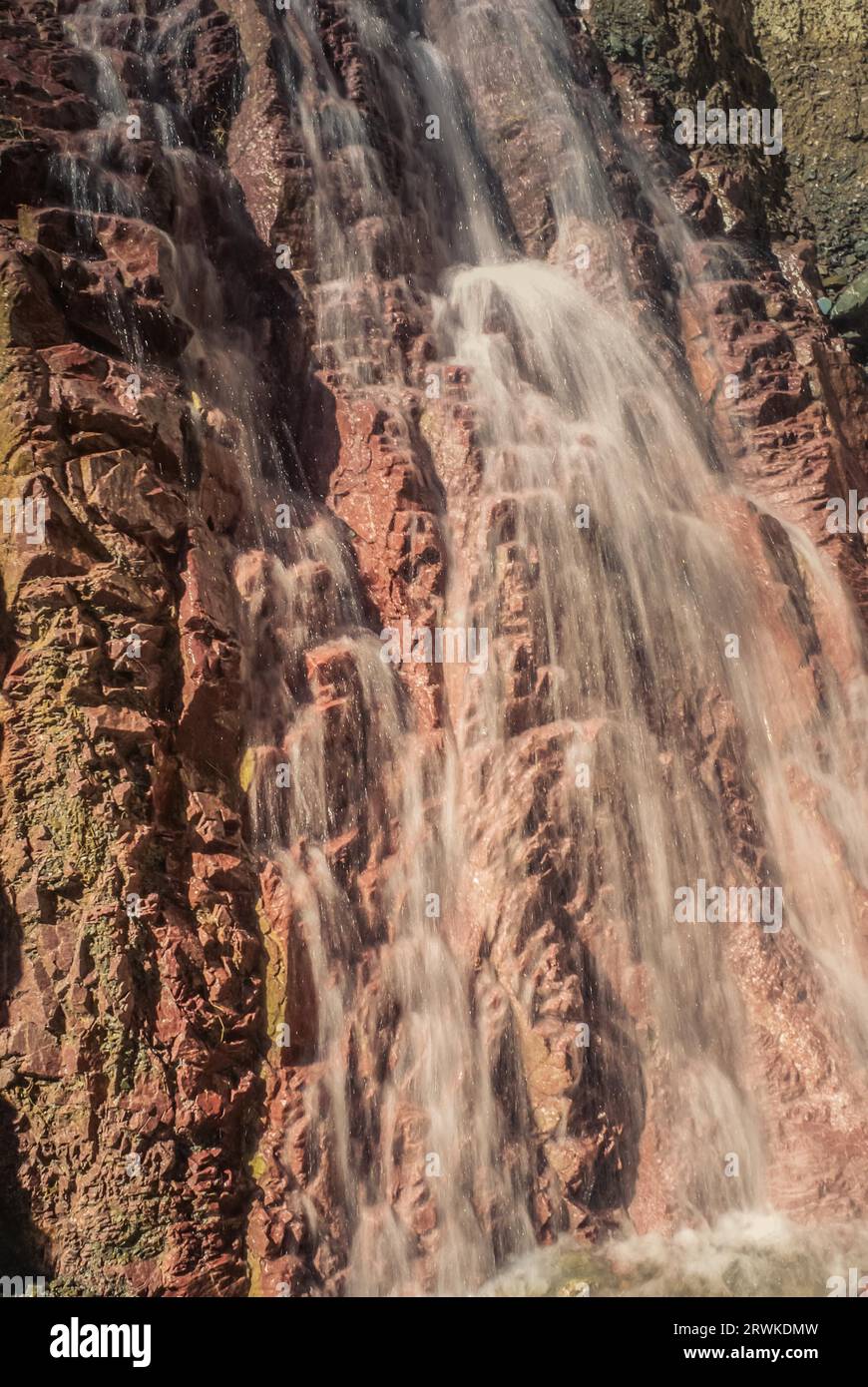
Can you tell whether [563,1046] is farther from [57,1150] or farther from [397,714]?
[57,1150]

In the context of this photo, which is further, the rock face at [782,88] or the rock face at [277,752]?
the rock face at [782,88]

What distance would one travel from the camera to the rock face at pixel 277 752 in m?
5.36

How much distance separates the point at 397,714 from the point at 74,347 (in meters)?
2.46

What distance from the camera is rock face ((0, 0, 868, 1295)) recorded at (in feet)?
17.6

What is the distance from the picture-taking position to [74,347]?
6.21 metres

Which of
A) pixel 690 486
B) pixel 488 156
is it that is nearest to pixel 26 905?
pixel 690 486

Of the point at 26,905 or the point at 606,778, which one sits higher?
the point at 606,778

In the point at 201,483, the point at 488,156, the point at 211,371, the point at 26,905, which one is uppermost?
the point at 488,156

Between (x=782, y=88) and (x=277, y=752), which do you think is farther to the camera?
(x=782, y=88)

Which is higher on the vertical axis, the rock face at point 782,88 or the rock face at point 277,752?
the rock face at point 782,88

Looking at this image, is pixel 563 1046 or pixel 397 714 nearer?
pixel 563 1046

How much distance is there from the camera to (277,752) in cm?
634

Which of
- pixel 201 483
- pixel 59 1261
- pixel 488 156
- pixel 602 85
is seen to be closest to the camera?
pixel 59 1261

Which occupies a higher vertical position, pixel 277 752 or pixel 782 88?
pixel 782 88
